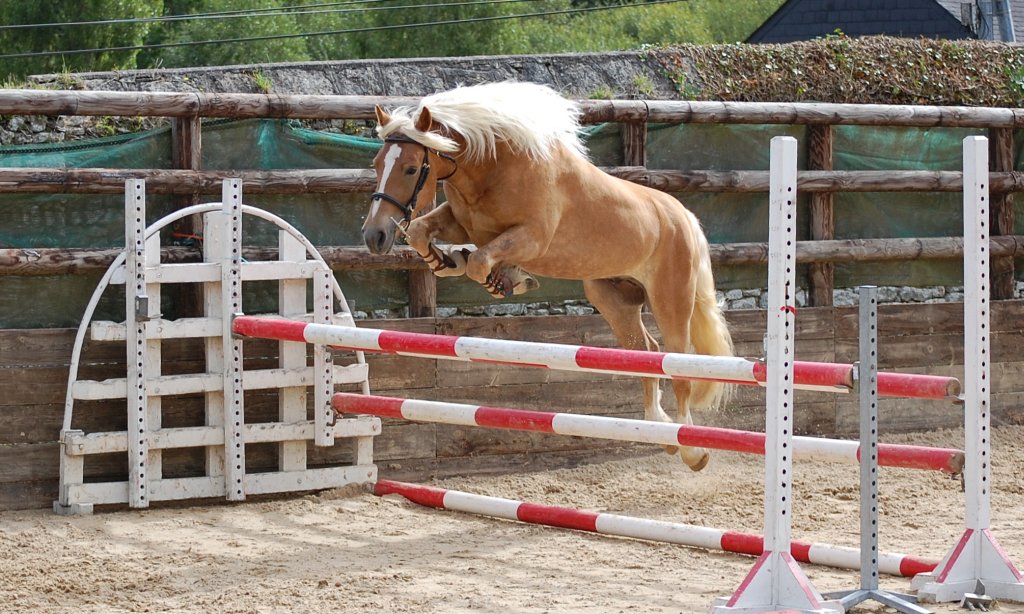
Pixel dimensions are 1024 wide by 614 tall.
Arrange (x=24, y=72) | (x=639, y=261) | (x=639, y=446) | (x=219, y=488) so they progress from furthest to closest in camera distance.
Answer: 1. (x=24, y=72)
2. (x=639, y=446)
3. (x=219, y=488)
4. (x=639, y=261)

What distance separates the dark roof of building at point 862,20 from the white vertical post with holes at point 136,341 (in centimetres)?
1502

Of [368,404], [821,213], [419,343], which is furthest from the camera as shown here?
[821,213]

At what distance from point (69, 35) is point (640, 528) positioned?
559 inches

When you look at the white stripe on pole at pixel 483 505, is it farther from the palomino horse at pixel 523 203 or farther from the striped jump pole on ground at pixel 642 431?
the palomino horse at pixel 523 203

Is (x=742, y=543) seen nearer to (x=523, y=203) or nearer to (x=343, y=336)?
(x=523, y=203)

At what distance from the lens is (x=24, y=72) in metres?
16.8

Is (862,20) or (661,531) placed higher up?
(862,20)

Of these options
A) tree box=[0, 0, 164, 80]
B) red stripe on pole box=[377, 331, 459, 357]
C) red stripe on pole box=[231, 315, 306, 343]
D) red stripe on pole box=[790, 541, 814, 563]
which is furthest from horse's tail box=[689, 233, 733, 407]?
tree box=[0, 0, 164, 80]

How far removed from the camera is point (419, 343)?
443 cm

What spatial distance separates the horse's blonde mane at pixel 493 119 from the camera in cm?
428

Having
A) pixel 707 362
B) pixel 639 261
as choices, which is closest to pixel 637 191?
pixel 639 261

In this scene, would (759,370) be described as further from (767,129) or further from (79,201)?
(767,129)

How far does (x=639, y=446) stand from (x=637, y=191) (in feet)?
6.33

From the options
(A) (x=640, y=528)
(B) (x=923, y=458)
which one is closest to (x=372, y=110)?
(A) (x=640, y=528)
